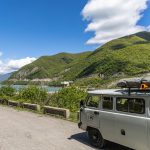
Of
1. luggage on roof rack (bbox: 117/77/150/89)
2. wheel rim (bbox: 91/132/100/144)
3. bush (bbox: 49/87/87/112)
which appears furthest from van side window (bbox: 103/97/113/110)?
bush (bbox: 49/87/87/112)

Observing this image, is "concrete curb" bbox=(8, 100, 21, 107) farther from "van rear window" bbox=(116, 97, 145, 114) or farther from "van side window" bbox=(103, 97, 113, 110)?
"van rear window" bbox=(116, 97, 145, 114)

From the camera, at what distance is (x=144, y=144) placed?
288 inches

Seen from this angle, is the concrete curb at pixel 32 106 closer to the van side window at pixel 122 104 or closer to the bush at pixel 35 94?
the bush at pixel 35 94

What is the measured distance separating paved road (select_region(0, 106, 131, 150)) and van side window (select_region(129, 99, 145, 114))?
7.15ft

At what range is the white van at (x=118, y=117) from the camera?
24.1 ft

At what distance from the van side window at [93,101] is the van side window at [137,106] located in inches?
62.6

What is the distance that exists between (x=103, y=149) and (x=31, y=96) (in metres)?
18.5

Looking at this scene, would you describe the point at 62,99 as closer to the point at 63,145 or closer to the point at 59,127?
the point at 59,127

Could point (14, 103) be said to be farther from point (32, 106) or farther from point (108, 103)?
point (108, 103)

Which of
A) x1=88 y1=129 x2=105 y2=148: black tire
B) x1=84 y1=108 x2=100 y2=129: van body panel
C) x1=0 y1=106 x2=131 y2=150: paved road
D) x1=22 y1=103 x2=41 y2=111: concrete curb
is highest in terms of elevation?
x1=84 y1=108 x2=100 y2=129: van body panel

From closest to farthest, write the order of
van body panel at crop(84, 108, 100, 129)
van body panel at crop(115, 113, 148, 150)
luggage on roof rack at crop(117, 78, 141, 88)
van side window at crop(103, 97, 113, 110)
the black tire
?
van body panel at crop(115, 113, 148, 150)
luggage on roof rack at crop(117, 78, 141, 88)
van side window at crop(103, 97, 113, 110)
van body panel at crop(84, 108, 100, 129)
the black tire

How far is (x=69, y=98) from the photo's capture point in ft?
69.6

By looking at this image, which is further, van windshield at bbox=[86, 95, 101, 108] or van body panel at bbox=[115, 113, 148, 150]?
van windshield at bbox=[86, 95, 101, 108]

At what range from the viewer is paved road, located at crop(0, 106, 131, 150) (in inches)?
387
